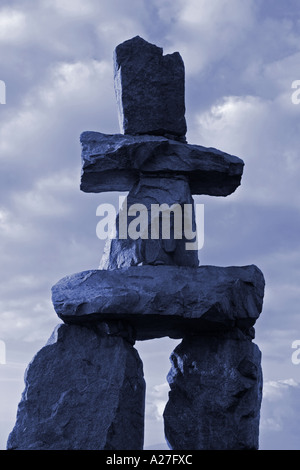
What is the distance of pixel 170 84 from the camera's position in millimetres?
7133

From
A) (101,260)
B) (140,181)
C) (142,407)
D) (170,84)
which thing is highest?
(170,84)

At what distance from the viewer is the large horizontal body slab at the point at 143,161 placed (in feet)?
21.7

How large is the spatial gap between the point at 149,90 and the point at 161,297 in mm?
2254

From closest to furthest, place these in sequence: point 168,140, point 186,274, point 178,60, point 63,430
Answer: point 63,430
point 186,274
point 168,140
point 178,60

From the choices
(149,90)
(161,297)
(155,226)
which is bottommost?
(161,297)

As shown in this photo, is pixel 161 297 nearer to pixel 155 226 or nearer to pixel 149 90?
pixel 155 226

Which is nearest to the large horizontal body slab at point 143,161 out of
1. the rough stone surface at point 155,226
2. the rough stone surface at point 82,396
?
the rough stone surface at point 155,226

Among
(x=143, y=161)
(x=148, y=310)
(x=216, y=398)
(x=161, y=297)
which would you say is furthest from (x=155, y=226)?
(x=216, y=398)

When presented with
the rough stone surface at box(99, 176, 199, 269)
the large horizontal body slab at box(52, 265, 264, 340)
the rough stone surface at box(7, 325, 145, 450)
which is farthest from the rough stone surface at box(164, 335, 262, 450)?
the rough stone surface at box(99, 176, 199, 269)

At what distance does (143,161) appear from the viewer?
21.8 ft

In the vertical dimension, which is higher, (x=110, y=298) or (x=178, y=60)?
(x=178, y=60)

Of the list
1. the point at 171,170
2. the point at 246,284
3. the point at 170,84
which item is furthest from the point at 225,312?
the point at 170,84

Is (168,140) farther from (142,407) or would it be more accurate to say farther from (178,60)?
(142,407)
